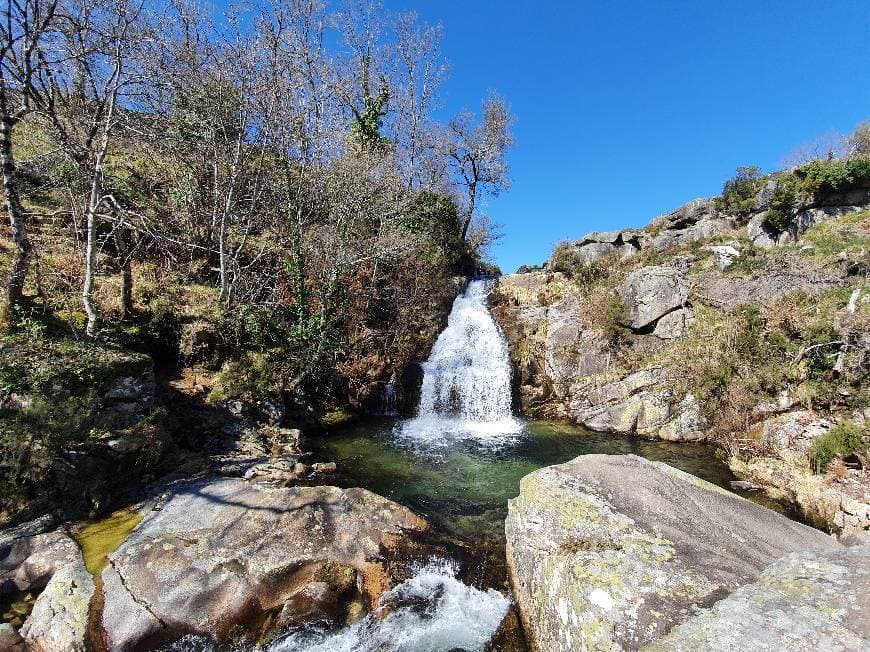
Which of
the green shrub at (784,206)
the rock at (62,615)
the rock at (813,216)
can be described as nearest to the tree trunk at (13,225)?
the rock at (62,615)

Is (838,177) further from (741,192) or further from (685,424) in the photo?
(685,424)

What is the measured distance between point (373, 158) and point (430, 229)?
24.8 feet

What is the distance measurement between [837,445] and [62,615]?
1304 centimetres

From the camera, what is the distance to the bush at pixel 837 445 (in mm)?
7754

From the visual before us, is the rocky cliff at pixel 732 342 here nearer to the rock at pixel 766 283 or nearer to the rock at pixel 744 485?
the rock at pixel 766 283

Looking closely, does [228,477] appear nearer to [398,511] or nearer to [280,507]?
[280,507]

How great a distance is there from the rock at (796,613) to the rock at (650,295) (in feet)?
45.3

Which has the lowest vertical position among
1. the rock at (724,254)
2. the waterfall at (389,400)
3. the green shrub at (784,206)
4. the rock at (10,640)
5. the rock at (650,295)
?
the rock at (10,640)

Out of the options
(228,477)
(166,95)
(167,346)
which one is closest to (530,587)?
(228,477)

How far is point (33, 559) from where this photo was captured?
4.62 meters

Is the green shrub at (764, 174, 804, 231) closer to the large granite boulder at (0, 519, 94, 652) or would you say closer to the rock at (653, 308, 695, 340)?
the rock at (653, 308, 695, 340)

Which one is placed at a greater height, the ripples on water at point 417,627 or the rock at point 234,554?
the rock at point 234,554

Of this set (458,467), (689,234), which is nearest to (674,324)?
(689,234)

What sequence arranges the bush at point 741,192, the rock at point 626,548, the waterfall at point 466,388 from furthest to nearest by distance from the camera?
A: the bush at point 741,192
the waterfall at point 466,388
the rock at point 626,548
